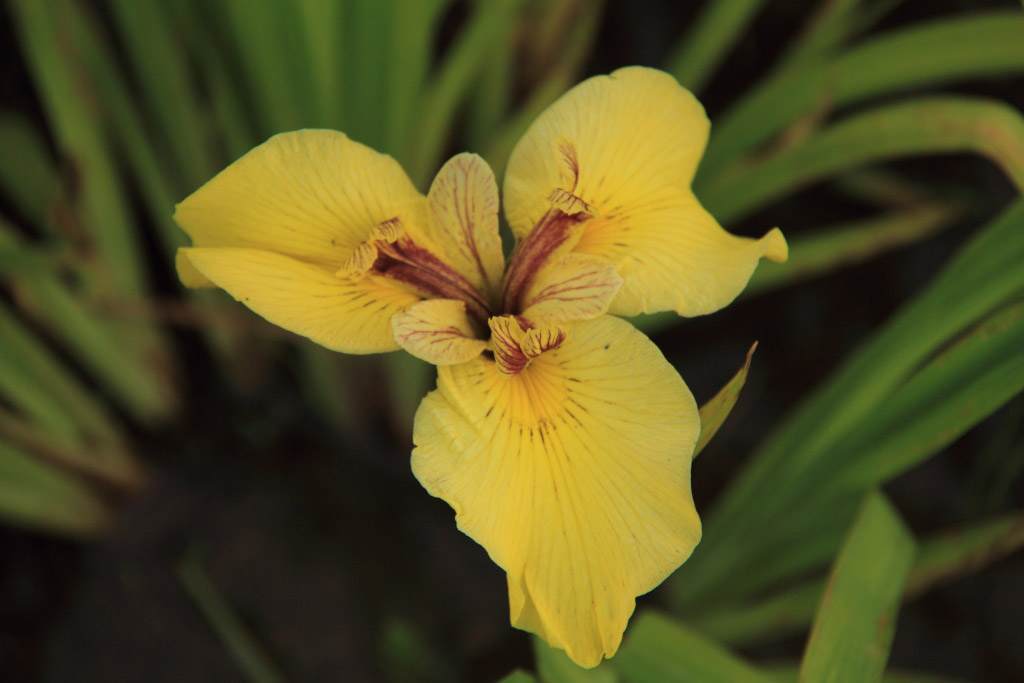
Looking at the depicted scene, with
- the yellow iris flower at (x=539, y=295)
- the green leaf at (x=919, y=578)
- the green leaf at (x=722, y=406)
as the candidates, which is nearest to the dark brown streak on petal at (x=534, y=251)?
the yellow iris flower at (x=539, y=295)

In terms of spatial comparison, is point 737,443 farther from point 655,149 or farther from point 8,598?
point 8,598

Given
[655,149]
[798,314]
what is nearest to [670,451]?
[655,149]

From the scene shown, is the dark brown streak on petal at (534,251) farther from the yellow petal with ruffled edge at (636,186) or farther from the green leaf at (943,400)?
the green leaf at (943,400)

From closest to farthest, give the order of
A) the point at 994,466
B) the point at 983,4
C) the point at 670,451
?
the point at 670,451
the point at 994,466
the point at 983,4

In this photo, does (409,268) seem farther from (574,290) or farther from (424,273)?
(574,290)

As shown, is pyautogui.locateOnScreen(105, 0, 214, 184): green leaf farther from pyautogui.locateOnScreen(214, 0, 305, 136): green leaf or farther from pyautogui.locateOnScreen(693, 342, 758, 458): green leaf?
pyautogui.locateOnScreen(693, 342, 758, 458): green leaf
